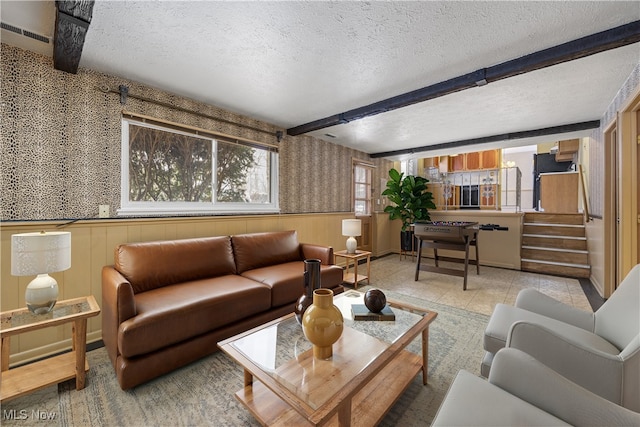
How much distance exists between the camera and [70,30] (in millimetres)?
1688

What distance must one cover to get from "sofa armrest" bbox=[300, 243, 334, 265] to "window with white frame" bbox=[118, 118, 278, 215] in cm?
79

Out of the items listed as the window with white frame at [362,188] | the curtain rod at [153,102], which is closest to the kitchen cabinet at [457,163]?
the window with white frame at [362,188]

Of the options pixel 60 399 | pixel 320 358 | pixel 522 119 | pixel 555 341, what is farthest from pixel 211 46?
pixel 522 119

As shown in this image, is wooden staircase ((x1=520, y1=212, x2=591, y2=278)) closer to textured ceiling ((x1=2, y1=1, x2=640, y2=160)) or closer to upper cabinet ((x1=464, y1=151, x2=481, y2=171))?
textured ceiling ((x1=2, y1=1, x2=640, y2=160))

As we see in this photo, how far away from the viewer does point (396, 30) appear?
5.96 ft

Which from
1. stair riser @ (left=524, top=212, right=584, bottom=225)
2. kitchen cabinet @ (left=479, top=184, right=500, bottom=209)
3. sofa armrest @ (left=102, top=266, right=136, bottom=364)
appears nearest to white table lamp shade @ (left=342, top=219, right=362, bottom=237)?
sofa armrest @ (left=102, top=266, right=136, bottom=364)

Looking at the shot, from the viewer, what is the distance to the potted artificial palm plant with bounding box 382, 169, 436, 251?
5402mm

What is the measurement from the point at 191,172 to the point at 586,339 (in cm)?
355

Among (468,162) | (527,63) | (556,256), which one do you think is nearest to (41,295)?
(527,63)

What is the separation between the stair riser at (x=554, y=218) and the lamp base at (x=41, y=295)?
277 inches

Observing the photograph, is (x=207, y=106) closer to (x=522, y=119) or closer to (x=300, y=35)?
(x=300, y=35)

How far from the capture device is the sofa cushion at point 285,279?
249 cm

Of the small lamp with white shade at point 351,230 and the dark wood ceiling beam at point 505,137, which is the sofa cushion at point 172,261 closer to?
the small lamp with white shade at point 351,230

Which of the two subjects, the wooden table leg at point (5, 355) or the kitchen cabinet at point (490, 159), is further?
the kitchen cabinet at point (490, 159)
